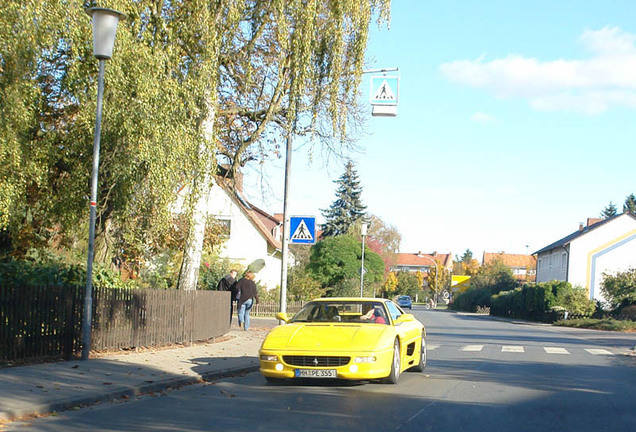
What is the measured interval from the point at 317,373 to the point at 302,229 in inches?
369

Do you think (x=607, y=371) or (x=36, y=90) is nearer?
(x=36, y=90)

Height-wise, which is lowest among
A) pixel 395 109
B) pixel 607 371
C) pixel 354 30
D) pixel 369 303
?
pixel 607 371

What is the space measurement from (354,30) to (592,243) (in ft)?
168

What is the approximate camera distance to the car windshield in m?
12.0

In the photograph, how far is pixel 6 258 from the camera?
17.2 m

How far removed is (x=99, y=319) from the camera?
13.2 metres

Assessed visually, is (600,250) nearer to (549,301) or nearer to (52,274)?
(549,301)

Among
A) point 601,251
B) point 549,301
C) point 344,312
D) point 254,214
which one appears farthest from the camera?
point 601,251

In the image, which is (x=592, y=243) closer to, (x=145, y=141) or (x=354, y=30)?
(x=354, y=30)

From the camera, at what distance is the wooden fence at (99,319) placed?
1145cm

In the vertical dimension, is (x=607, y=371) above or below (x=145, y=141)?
below

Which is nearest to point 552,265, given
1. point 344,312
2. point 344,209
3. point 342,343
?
point 344,209

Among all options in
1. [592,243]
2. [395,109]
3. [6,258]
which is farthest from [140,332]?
[592,243]

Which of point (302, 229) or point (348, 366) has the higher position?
point (302, 229)
